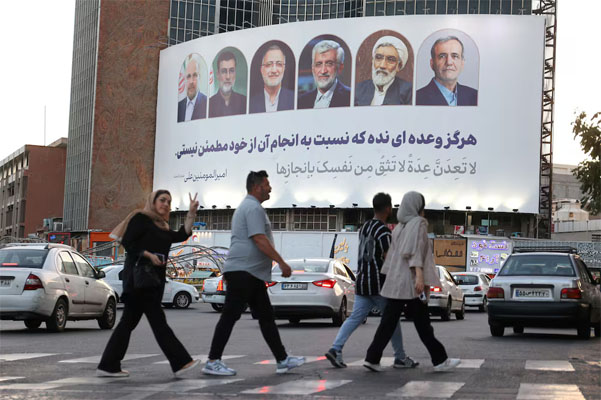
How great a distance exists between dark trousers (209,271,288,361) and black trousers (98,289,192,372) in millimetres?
315

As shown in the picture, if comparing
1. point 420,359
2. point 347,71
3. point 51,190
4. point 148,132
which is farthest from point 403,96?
point 420,359

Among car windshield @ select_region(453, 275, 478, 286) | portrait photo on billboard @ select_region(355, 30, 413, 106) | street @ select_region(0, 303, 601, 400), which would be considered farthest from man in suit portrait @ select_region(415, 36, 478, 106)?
street @ select_region(0, 303, 601, 400)

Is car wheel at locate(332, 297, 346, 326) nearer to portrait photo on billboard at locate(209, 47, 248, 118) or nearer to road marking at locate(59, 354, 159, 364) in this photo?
road marking at locate(59, 354, 159, 364)

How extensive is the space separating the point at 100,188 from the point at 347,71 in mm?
27023

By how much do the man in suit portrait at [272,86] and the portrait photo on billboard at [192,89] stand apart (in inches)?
218

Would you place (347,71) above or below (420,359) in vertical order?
above

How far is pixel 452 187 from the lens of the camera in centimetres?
7256

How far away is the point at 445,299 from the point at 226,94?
57.2 metres

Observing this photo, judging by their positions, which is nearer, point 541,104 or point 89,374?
point 89,374

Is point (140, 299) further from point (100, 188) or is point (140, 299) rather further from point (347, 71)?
point (100, 188)

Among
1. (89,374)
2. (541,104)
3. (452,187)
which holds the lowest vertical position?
(89,374)

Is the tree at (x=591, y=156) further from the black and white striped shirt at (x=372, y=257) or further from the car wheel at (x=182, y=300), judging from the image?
the car wheel at (x=182, y=300)

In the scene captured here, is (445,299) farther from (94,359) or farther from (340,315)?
(94,359)

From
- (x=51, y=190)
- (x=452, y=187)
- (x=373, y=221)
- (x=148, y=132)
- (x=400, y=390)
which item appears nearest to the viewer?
(x=400, y=390)
